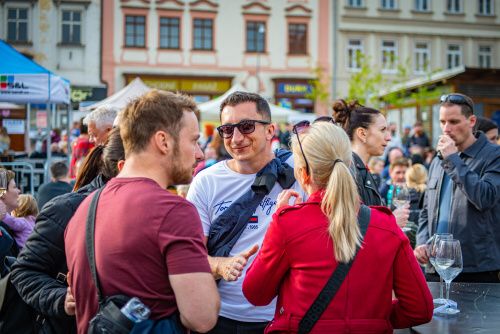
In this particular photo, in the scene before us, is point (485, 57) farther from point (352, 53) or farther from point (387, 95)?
point (387, 95)

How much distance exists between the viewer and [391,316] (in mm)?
2264

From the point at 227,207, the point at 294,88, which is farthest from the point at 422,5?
the point at 227,207

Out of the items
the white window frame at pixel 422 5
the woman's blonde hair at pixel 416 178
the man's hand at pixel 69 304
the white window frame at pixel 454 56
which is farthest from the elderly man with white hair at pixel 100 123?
the white window frame at pixel 454 56

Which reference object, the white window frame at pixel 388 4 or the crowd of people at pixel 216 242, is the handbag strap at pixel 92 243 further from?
the white window frame at pixel 388 4

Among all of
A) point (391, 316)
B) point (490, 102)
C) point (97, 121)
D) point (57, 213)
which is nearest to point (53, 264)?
point (57, 213)

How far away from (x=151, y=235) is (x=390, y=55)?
103 ft

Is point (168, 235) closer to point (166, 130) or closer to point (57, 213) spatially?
point (166, 130)

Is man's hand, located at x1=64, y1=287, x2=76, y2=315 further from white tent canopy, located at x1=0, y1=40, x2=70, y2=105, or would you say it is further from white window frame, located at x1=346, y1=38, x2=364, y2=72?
white window frame, located at x1=346, y1=38, x2=364, y2=72

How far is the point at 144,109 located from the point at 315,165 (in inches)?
27.6

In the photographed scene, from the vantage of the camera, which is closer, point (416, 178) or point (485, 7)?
point (416, 178)

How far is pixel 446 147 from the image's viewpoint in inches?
155

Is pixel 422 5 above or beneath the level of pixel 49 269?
above

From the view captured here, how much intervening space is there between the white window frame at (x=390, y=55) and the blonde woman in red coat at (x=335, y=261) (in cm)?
3057

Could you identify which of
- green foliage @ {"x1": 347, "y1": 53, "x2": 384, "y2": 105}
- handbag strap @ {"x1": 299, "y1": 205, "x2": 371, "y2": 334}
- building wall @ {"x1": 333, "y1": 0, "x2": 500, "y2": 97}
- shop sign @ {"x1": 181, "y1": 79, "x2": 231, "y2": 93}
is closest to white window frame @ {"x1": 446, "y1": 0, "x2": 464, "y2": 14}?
building wall @ {"x1": 333, "y1": 0, "x2": 500, "y2": 97}
